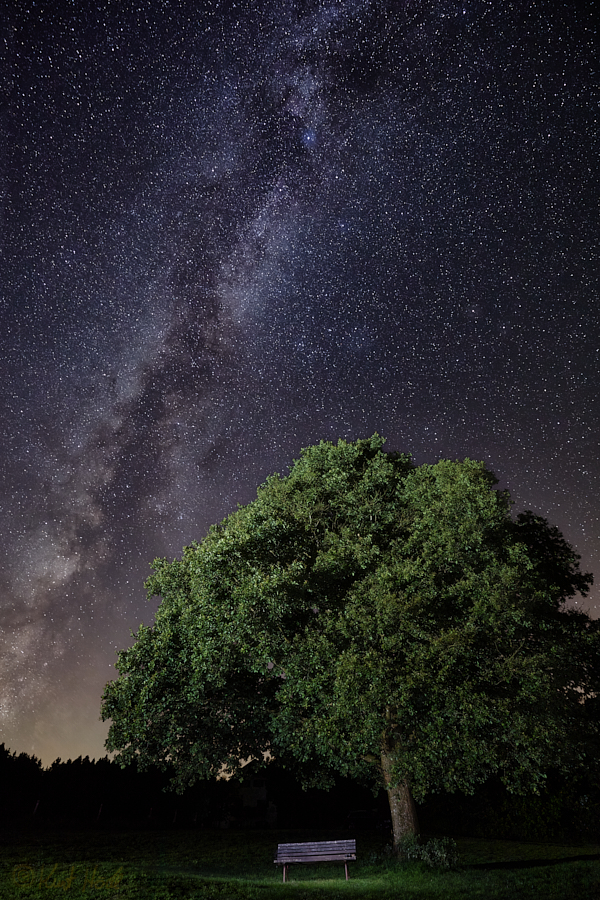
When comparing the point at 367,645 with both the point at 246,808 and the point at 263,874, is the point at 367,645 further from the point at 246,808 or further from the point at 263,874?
the point at 246,808

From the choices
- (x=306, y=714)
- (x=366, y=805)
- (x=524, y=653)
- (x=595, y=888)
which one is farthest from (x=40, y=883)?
(x=366, y=805)

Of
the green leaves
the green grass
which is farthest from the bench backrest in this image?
the green leaves

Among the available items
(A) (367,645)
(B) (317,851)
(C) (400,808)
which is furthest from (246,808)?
(A) (367,645)

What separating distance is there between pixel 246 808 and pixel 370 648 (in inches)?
1601

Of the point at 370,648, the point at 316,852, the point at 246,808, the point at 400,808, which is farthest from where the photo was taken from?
the point at 246,808

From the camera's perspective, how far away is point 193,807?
130 ft

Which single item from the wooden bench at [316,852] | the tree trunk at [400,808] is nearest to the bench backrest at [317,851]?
the wooden bench at [316,852]

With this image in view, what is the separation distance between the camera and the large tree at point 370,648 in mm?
16141

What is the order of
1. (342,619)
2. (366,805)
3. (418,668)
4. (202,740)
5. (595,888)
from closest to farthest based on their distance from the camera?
(595,888) < (418,668) < (342,619) < (202,740) < (366,805)

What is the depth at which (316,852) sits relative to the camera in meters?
16.2

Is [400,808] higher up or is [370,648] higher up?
[370,648]

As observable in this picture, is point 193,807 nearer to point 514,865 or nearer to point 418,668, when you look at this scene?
point 514,865

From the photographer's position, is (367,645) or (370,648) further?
(367,645)

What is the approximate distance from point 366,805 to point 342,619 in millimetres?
35262
